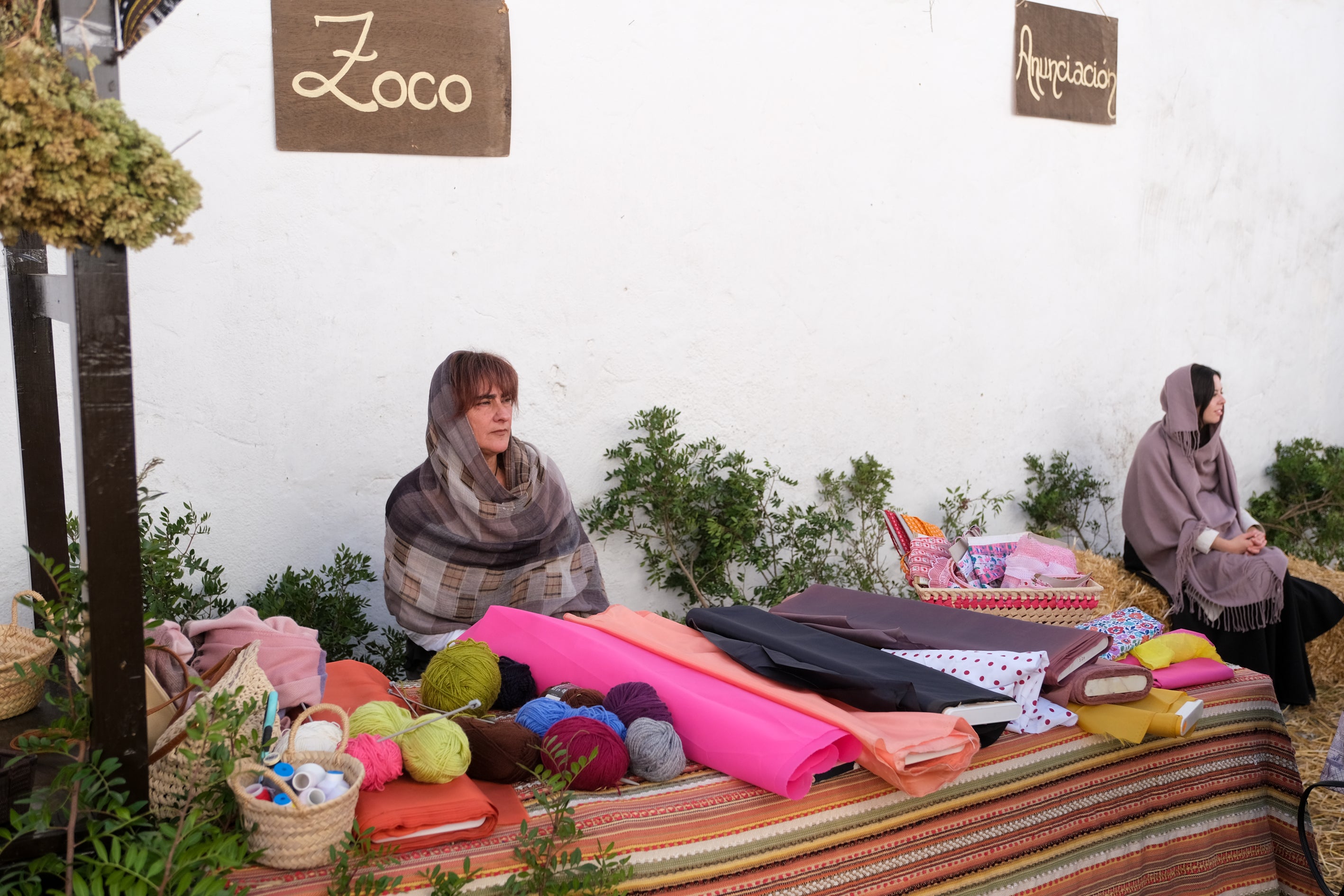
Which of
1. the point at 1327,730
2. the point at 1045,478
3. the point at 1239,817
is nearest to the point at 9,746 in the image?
the point at 1239,817

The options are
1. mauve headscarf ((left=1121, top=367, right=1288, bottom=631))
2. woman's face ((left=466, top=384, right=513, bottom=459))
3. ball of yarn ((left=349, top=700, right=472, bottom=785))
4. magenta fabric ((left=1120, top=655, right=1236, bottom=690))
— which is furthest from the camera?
mauve headscarf ((left=1121, top=367, right=1288, bottom=631))

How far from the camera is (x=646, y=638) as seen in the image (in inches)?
92.5

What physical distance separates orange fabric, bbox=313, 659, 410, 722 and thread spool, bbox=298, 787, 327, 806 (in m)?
0.41

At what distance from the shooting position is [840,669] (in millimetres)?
2154

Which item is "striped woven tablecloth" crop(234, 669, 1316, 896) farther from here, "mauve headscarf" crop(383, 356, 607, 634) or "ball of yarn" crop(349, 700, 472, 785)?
"mauve headscarf" crop(383, 356, 607, 634)

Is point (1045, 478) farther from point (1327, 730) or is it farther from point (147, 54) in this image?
point (147, 54)

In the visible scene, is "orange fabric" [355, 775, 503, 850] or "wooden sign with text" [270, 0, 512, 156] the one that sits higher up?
"wooden sign with text" [270, 0, 512, 156]

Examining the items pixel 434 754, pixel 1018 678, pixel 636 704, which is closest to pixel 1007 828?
pixel 1018 678

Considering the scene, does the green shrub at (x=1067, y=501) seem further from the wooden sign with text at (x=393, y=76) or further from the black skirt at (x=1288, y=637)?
the wooden sign with text at (x=393, y=76)

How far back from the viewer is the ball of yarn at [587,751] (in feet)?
5.91

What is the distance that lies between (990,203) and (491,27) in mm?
2696

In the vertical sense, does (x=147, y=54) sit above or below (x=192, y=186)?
above

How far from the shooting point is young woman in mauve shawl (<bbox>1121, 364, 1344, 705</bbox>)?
14.2 feet

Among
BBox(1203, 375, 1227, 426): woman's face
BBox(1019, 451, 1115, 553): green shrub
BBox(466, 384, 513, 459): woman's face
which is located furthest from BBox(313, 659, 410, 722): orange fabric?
BBox(1019, 451, 1115, 553): green shrub
